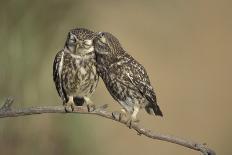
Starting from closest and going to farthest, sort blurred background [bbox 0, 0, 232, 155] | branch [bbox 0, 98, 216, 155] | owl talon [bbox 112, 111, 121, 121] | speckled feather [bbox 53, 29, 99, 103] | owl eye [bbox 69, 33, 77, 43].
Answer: branch [bbox 0, 98, 216, 155]
owl talon [bbox 112, 111, 121, 121]
owl eye [bbox 69, 33, 77, 43]
speckled feather [bbox 53, 29, 99, 103]
blurred background [bbox 0, 0, 232, 155]

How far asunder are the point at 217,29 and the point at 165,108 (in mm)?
2043

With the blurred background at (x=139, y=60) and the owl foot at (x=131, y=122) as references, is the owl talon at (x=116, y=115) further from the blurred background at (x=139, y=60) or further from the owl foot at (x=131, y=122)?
the blurred background at (x=139, y=60)

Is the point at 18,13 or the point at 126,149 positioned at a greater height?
the point at 18,13

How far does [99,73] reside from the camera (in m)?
3.92

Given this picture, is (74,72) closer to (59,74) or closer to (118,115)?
(59,74)

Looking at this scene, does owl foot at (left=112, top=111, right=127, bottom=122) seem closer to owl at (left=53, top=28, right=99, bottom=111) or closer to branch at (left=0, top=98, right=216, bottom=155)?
branch at (left=0, top=98, right=216, bottom=155)

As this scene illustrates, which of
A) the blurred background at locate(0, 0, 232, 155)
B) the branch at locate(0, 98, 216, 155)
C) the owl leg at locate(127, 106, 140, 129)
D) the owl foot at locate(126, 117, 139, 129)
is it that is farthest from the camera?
the blurred background at locate(0, 0, 232, 155)

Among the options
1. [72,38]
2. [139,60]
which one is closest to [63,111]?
[72,38]

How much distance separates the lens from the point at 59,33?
432cm

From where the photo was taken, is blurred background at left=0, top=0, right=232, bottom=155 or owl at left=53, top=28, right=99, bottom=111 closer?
owl at left=53, top=28, right=99, bottom=111

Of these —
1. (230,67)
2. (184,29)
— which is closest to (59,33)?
(230,67)

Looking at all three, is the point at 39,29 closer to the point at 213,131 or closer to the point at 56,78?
Answer: the point at 56,78

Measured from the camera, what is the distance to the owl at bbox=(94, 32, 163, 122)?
12.5ft

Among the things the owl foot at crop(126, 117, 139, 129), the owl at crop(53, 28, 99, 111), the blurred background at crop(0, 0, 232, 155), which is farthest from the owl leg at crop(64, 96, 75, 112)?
the owl foot at crop(126, 117, 139, 129)
